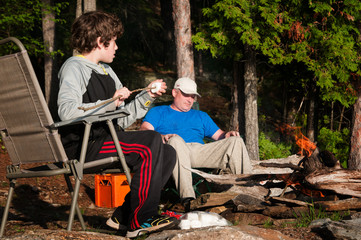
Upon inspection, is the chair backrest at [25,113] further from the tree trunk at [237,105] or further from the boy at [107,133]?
the tree trunk at [237,105]

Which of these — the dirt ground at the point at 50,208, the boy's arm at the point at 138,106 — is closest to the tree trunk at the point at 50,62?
the dirt ground at the point at 50,208

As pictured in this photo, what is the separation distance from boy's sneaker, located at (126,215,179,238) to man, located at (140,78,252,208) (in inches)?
33.8

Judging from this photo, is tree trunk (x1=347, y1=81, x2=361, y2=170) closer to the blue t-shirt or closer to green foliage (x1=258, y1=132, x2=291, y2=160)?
green foliage (x1=258, y1=132, x2=291, y2=160)

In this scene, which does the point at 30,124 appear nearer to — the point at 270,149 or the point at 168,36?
the point at 270,149

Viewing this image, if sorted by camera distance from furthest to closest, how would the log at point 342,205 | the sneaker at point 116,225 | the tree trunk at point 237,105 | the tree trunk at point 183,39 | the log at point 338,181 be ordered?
the tree trunk at point 237,105 < the tree trunk at point 183,39 < the log at point 338,181 < the log at point 342,205 < the sneaker at point 116,225

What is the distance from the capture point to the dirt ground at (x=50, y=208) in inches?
152

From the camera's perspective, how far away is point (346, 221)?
10.1 feet

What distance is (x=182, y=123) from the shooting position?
5102mm

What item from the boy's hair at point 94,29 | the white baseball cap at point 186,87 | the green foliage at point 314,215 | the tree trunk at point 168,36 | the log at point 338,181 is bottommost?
the green foliage at point 314,215

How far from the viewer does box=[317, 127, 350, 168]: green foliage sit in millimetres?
9820

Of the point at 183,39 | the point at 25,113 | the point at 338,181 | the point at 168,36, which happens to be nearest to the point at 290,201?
the point at 338,181

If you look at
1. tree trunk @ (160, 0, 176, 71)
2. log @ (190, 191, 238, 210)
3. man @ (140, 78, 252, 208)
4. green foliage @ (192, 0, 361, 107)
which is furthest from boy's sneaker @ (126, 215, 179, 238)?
tree trunk @ (160, 0, 176, 71)

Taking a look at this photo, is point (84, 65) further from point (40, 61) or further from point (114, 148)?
point (40, 61)

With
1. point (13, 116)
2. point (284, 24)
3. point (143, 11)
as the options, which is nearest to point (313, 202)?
point (13, 116)
